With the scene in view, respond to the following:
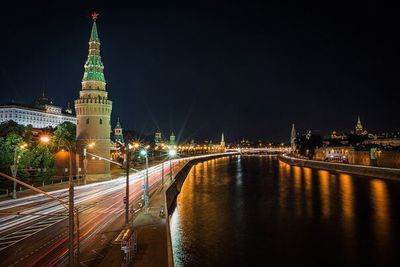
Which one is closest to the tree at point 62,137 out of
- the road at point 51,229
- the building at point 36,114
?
the road at point 51,229

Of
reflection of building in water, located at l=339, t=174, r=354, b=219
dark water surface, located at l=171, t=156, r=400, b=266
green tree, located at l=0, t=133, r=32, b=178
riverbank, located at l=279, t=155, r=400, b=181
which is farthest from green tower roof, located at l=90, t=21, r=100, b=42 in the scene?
riverbank, located at l=279, t=155, r=400, b=181

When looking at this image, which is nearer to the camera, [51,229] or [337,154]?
[51,229]

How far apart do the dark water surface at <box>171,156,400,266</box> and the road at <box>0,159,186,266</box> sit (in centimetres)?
589

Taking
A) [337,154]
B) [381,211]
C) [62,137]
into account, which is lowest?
[381,211]

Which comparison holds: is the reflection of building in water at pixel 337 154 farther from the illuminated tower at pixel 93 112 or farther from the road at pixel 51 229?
the road at pixel 51 229

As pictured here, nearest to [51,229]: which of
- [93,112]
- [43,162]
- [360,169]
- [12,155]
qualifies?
[12,155]

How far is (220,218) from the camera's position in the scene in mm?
39062

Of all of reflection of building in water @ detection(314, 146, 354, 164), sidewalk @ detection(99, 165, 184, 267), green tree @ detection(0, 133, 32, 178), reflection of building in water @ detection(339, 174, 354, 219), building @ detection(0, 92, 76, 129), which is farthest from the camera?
building @ detection(0, 92, 76, 129)

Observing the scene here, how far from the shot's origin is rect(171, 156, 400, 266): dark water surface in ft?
84.8

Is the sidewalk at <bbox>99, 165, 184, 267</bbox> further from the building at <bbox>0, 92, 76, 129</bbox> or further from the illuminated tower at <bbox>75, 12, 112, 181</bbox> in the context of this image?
the building at <bbox>0, 92, 76, 129</bbox>

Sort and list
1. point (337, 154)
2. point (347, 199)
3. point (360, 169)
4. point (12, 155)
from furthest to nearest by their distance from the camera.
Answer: point (337, 154), point (360, 169), point (347, 199), point (12, 155)

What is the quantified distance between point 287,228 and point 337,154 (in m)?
99.8

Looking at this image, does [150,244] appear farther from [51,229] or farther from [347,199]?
[347,199]

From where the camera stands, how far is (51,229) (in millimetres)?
24297
